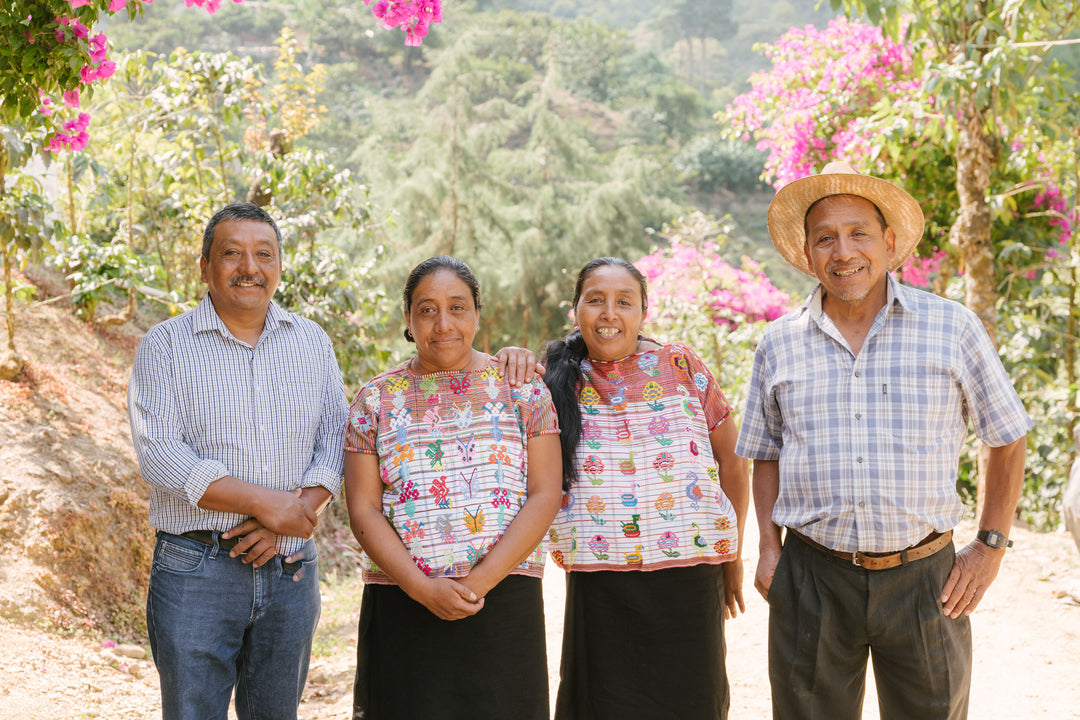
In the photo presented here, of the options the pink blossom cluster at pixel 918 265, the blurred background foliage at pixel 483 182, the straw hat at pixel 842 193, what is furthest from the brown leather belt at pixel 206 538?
the pink blossom cluster at pixel 918 265

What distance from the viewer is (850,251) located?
7.63ft

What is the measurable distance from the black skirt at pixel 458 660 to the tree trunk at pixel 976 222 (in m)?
3.80

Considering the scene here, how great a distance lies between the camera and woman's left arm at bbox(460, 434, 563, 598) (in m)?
2.27

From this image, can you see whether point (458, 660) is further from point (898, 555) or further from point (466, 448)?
point (898, 555)

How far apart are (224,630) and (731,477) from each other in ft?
4.78

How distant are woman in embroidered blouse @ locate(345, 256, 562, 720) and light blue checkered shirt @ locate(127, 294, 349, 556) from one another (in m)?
0.17

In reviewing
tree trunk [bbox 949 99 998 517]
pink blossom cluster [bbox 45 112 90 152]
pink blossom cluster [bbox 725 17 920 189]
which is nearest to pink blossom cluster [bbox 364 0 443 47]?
pink blossom cluster [bbox 45 112 90 152]

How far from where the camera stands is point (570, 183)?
17969mm

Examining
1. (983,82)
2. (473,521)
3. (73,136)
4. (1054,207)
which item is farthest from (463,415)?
(1054,207)

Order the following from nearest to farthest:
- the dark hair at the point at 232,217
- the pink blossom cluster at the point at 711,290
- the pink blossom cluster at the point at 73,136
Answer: the dark hair at the point at 232,217
the pink blossom cluster at the point at 73,136
the pink blossom cluster at the point at 711,290

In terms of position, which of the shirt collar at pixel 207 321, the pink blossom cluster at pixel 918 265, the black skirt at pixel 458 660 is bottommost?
the black skirt at pixel 458 660

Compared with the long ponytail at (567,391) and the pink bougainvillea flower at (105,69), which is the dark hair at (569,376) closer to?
the long ponytail at (567,391)

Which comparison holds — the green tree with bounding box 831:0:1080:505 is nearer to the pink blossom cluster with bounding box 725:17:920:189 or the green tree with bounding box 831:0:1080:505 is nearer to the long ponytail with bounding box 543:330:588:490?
the pink blossom cluster with bounding box 725:17:920:189

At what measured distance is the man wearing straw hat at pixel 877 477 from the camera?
2240 mm
